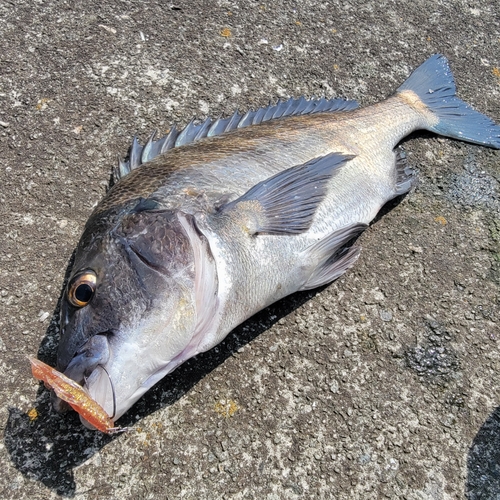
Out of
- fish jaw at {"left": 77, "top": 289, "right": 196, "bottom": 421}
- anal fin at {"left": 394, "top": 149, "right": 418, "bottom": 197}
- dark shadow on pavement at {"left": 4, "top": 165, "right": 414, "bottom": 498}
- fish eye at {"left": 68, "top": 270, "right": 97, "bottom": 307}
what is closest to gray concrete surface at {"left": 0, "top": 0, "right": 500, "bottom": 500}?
dark shadow on pavement at {"left": 4, "top": 165, "right": 414, "bottom": 498}

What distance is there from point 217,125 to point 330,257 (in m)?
1.03

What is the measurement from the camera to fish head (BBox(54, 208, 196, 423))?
1762mm

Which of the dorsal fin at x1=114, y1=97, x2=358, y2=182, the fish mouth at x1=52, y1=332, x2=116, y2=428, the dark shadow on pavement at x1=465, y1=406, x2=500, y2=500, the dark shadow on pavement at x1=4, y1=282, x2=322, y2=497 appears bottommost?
the dark shadow on pavement at x1=465, y1=406, x2=500, y2=500

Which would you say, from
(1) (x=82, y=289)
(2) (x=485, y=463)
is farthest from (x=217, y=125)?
(2) (x=485, y=463)

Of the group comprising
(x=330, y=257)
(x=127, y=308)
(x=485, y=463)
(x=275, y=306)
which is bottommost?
(x=485, y=463)

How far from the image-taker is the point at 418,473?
85.0 inches

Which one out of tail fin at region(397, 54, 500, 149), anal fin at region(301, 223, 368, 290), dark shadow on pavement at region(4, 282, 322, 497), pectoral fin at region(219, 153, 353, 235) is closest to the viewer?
dark shadow on pavement at region(4, 282, 322, 497)

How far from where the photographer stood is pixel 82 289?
6.21 feet

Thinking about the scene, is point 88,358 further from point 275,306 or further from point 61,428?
point 275,306

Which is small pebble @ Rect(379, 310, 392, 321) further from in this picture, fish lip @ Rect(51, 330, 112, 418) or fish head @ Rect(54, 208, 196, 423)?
fish lip @ Rect(51, 330, 112, 418)

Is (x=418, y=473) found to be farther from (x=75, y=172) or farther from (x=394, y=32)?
(x=394, y=32)

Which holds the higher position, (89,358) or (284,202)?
(284,202)

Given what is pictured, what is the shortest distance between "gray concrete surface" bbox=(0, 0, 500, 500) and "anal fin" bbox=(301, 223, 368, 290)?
0.14 meters

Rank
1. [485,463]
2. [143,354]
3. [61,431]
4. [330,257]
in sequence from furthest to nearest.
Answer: [330,257], [485,463], [61,431], [143,354]
